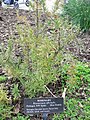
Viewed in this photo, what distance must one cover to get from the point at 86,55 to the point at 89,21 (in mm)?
1724

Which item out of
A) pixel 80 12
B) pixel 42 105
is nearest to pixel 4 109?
pixel 42 105

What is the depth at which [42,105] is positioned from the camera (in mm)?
3076

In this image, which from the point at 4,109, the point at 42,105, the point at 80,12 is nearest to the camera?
the point at 42,105

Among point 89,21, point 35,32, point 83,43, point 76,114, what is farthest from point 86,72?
point 89,21

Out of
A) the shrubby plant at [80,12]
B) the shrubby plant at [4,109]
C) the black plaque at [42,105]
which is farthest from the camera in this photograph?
the shrubby plant at [80,12]

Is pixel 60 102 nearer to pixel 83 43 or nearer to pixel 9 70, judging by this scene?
pixel 9 70

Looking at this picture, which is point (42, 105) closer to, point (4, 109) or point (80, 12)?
point (4, 109)

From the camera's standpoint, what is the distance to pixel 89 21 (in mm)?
6852

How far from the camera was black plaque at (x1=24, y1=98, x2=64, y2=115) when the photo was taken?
3045 millimetres

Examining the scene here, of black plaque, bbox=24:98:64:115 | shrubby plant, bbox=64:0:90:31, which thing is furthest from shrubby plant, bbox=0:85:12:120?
shrubby plant, bbox=64:0:90:31

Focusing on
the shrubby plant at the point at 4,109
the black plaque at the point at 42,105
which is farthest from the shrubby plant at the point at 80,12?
the black plaque at the point at 42,105

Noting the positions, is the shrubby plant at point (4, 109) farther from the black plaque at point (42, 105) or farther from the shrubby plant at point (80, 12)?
the shrubby plant at point (80, 12)

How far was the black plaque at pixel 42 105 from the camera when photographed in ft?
9.99

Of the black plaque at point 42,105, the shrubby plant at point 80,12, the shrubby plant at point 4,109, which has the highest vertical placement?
the shrubby plant at point 80,12
